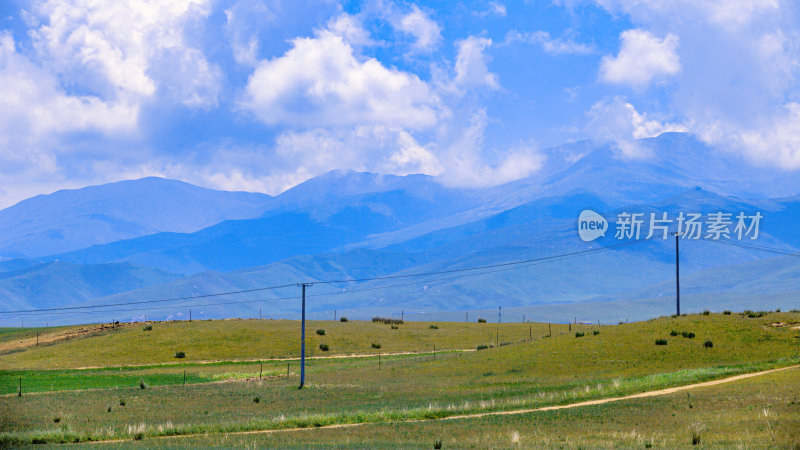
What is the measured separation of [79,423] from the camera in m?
43.0

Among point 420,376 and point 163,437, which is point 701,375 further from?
point 163,437

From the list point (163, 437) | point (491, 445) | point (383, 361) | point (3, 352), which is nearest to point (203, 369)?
point (383, 361)

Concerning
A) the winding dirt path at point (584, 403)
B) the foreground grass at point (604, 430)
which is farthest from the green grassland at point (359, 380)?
the winding dirt path at point (584, 403)

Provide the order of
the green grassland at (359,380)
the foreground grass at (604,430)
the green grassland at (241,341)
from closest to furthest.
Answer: the foreground grass at (604,430) → the green grassland at (359,380) → the green grassland at (241,341)

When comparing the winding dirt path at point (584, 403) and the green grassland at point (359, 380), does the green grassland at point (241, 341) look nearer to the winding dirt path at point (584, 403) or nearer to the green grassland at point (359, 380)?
the green grassland at point (359, 380)

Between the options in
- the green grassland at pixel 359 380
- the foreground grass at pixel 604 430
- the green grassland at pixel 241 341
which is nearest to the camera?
the foreground grass at pixel 604 430

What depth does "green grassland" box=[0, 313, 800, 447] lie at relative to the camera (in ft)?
136

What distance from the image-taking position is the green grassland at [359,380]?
136ft

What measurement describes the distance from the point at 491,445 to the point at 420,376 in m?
36.2

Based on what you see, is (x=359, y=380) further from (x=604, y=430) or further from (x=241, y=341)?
(x=241, y=341)

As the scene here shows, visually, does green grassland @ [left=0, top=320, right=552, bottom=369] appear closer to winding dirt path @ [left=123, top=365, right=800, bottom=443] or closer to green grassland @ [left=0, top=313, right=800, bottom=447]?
green grassland @ [left=0, top=313, right=800, bottom=447]

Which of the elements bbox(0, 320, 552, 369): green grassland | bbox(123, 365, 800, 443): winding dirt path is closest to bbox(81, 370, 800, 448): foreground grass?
bbox(123, 365, 800, 443): winding dirt path

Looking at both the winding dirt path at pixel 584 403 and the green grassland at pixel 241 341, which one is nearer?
the winding dirt path at pixel 584 403

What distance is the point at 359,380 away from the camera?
66500 mm
